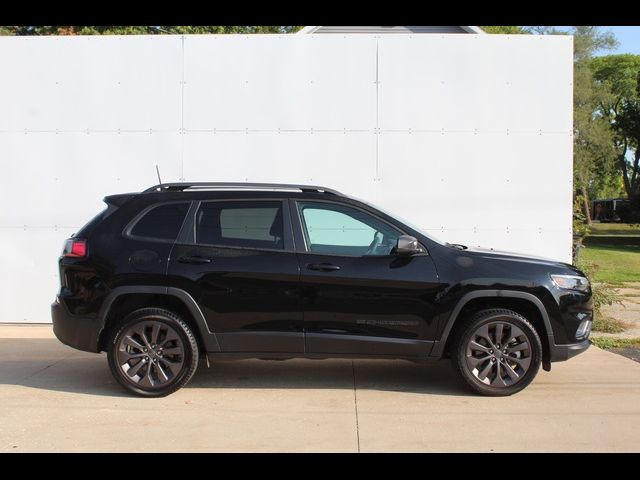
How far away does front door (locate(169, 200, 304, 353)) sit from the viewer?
5.52m

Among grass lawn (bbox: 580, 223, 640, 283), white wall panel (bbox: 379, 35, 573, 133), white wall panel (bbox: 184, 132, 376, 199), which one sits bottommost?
grass lawn (bbox: 580, 223, 640, 283)

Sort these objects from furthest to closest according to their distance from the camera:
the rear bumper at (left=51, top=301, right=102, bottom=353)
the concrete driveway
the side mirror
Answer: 1. the rear bumper at (left=51, top=301, right=102, bottom=353)
2. the side mirror
3. the concrete driveway

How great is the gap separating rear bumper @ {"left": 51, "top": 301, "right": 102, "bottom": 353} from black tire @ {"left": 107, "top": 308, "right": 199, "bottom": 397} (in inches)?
6.8

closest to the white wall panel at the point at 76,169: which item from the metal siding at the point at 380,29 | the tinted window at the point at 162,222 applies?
the metal siding at the point at 380,29

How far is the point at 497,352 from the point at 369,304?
1183mm

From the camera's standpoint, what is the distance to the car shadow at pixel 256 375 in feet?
19.7

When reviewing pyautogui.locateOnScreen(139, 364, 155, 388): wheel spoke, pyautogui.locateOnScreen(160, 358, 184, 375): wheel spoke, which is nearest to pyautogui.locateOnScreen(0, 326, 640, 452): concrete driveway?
pyautogui.locateOnScreen(139, 364, 155, 388): wheel spoke

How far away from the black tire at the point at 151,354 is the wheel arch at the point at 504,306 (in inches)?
85.8

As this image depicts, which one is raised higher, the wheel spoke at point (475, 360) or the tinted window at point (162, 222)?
the tinted window at point (162, 222)

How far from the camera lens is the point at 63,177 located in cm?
895

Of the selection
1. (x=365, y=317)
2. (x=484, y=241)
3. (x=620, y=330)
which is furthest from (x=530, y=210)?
(x=365, y=317)

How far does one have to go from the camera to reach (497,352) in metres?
5.54

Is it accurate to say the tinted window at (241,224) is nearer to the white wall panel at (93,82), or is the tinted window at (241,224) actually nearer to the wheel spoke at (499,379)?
the wheel spoke at (499,379)

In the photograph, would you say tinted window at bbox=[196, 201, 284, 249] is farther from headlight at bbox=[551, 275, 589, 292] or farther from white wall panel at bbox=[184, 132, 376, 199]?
white wall panel at bbox=[184, 132, 376, 199]
